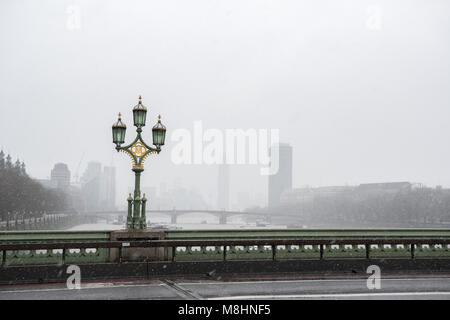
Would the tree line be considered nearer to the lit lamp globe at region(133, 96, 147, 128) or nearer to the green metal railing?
the green metal railing

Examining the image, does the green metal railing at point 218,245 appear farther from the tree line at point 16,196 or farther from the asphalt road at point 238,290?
the tree line at point 16,196

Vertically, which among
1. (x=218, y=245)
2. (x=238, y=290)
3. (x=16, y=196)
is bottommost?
(x=238, y=290)

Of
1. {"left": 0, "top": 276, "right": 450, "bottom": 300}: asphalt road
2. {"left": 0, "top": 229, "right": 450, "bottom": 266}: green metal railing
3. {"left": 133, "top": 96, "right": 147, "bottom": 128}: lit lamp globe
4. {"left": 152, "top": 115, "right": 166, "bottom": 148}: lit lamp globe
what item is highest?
{"left": 133, "top": 96, "right": 147, "bottom": 128}: lit lamp globe

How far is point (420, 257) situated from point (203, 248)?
758 cm

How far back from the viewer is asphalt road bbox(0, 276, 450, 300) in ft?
34.9

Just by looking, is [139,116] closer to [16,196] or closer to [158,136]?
[158,136]

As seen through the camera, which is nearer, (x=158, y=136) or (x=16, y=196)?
(x=158, y=136)

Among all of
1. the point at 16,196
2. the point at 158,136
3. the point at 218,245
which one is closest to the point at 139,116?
the point at 158,136

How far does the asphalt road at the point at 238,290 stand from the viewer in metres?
10.6

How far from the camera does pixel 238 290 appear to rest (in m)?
11.4

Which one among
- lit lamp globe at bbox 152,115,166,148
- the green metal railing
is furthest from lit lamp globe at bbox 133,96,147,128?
the green metal railing

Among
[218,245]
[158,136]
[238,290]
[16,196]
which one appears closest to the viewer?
[238,290]
